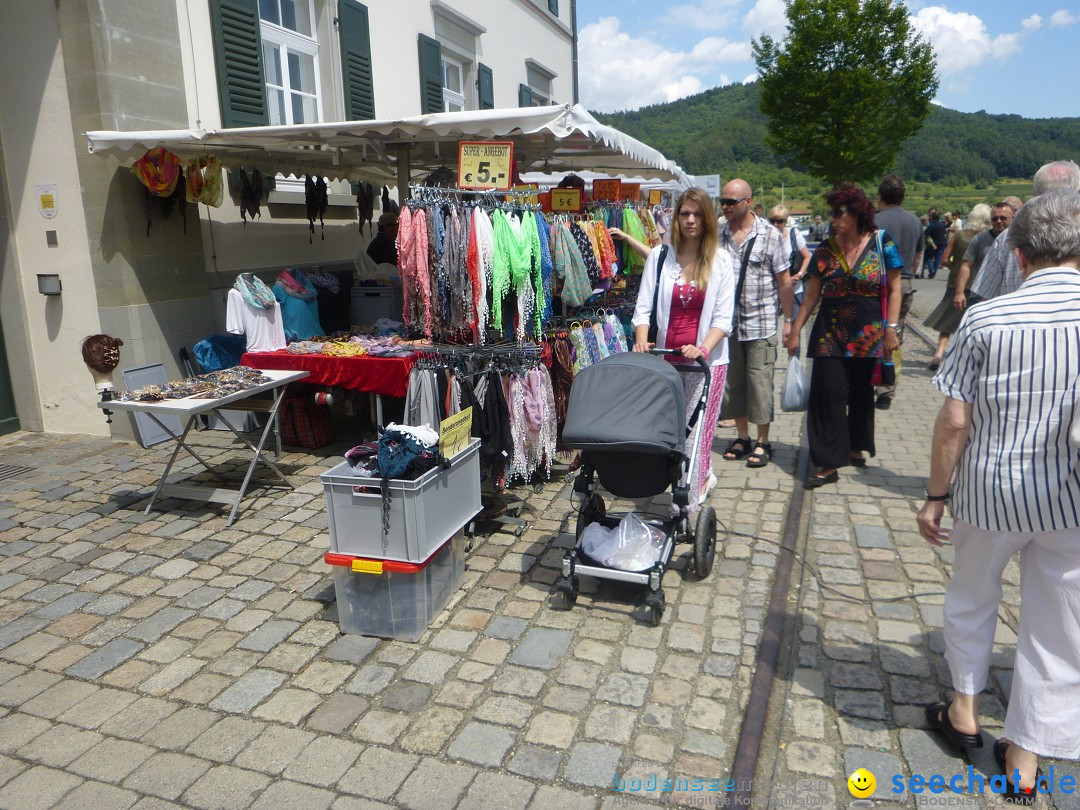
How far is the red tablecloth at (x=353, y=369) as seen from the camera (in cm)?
554

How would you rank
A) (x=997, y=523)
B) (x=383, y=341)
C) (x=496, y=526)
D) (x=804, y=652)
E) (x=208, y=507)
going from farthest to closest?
(x=383, y=341), (x=208, y=507), (x=496, y=526), (x=804, y=652), (x=997, y=523)

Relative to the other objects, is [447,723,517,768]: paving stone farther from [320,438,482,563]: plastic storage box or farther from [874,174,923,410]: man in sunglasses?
[874,174,923,410]: man in sunglasses

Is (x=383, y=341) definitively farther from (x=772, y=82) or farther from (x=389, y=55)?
(x=772, y=82)

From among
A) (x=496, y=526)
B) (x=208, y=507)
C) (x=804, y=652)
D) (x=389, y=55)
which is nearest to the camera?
(x=804, y=652)

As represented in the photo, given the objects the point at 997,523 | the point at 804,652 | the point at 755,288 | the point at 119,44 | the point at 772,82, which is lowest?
the point at 804,652

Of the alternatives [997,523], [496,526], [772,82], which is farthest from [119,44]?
[772,82]

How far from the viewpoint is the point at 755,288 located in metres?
5.45

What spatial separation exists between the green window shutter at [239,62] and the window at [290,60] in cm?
39

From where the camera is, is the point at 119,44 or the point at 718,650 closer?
the point at 718,650

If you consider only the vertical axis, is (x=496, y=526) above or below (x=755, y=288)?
below

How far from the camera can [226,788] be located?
260 cm

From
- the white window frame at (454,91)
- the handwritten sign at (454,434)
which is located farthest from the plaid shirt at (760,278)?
the white window frame at (454,91)

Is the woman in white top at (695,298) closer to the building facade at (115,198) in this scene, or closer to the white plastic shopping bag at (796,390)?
the white plastic shopping bag at (796,390)

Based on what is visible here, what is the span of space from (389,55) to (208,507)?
7235mm
